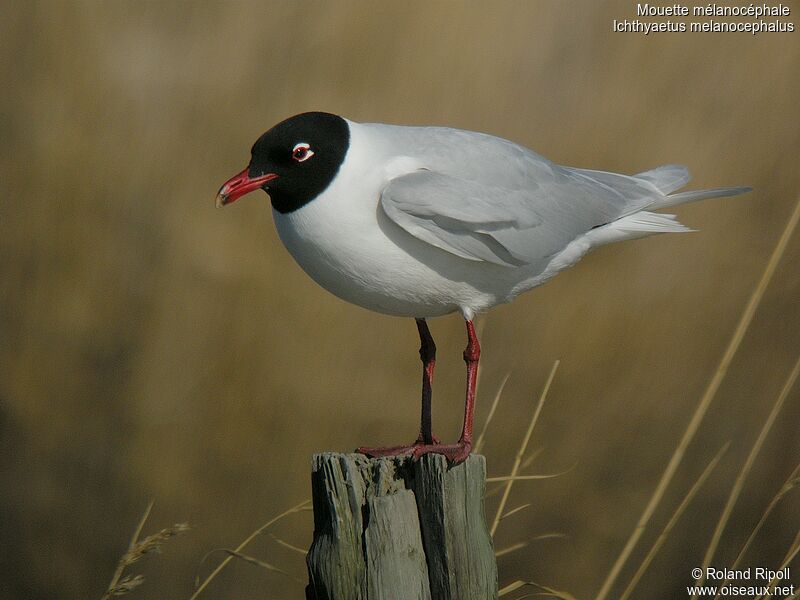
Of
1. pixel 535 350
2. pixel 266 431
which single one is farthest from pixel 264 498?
pixel 535 350

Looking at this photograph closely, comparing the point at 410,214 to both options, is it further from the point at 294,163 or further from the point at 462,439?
the point at 462,439

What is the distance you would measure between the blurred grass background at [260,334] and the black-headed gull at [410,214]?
1302 mm

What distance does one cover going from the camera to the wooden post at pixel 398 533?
2094mm

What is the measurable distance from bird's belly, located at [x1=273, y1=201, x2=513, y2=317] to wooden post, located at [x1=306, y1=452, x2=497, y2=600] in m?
0.40

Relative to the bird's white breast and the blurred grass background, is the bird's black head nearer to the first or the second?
the bird's white breast

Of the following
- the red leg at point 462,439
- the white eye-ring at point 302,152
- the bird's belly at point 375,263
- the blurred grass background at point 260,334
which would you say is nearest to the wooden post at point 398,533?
the red leg at point 462,439

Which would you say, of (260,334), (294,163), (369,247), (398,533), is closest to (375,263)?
(369,247)

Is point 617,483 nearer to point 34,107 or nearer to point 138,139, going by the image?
point 138,139

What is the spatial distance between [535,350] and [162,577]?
62.0 inches

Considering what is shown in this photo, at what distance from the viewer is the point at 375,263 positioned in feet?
7.64

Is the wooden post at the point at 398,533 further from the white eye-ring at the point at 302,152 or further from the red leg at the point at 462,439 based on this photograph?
the white eye-ring at the point at 302,152

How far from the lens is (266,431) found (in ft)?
12.6

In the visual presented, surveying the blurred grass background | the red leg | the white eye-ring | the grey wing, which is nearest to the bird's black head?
the white eye-ring

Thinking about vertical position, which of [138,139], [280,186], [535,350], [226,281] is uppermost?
[138,139]
